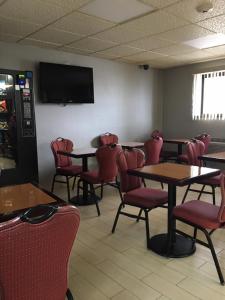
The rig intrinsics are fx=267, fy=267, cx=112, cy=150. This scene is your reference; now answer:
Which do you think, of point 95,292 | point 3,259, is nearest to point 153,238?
point 95,292

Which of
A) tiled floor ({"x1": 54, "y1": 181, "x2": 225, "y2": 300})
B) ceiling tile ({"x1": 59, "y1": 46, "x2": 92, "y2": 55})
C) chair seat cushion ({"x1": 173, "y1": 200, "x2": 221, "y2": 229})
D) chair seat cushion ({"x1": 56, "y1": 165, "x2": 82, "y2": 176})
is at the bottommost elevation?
tiled floor ({"x1": 54, "y1": 181, "x2": 225, "y2": 300})

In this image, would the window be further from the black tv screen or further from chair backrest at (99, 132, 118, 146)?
the black tv screen

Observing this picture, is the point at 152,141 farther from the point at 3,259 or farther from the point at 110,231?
the point at 3,259

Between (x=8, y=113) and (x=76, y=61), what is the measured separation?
1.76 meters

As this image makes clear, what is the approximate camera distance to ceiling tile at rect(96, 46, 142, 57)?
446cm

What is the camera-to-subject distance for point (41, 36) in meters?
3.78

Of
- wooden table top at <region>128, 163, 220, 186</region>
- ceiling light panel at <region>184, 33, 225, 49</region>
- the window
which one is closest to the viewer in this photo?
wooden table top at <region>128, 163, 220, 186</region>

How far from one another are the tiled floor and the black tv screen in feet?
8.08

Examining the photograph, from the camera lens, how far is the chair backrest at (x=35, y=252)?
976mm

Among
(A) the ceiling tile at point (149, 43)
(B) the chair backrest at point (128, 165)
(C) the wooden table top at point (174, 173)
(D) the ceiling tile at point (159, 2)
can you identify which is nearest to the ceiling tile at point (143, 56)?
(A) the ceiling tile at point (149, 43)

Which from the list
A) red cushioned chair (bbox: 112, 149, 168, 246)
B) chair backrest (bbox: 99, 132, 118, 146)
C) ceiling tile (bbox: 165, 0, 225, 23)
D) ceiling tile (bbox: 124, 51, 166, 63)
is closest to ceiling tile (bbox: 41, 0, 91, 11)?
ceiling tile (bbox: 165, 0, 225, 23)

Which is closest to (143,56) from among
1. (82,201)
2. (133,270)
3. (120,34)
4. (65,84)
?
(120,34)

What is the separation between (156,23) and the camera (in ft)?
10.8

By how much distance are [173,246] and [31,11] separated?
112 inches
